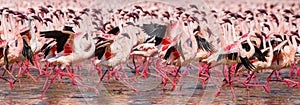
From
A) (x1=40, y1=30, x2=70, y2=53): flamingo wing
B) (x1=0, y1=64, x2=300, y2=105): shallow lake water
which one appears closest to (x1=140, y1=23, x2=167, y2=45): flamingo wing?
(x1=0, y1=64, x2=300, y2=105): shallow lake water

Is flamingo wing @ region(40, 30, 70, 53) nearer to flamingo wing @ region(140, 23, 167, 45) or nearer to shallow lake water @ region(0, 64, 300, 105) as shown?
shallow lake water @ region(0, 64, 300, 105)

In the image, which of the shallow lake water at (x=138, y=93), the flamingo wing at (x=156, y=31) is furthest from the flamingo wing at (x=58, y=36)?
the flamingo wing at (x=156, y=31)

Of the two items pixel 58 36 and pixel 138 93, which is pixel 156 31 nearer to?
pixel 138 93

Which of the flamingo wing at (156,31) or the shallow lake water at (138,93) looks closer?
the shallow lake water at (138,93)

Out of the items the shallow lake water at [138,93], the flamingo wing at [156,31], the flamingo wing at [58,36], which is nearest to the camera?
the shallow lake water at [138,93]

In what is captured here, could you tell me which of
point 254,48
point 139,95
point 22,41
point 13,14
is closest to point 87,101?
point 139,95

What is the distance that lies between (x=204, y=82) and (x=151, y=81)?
133 centimetres

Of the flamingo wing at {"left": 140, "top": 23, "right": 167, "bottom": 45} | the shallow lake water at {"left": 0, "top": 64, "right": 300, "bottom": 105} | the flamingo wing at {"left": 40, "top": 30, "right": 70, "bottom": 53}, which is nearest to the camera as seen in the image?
the shallow lake water at {"left": 0, "top": 64, "right": 300, "bottom": 105}

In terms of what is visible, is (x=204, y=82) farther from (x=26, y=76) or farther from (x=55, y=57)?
(x=26, y=76)

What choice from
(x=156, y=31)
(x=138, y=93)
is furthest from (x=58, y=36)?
(x=156, y=31)

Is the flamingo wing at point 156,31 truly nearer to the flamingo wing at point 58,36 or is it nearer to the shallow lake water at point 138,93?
the shallow lake water at point 138,93

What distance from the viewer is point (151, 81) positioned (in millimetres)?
16031

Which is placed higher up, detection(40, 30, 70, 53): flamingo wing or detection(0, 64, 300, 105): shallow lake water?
detection(40, 30, 70, 53): flamingo wing

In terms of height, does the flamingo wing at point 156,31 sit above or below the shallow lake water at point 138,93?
above
